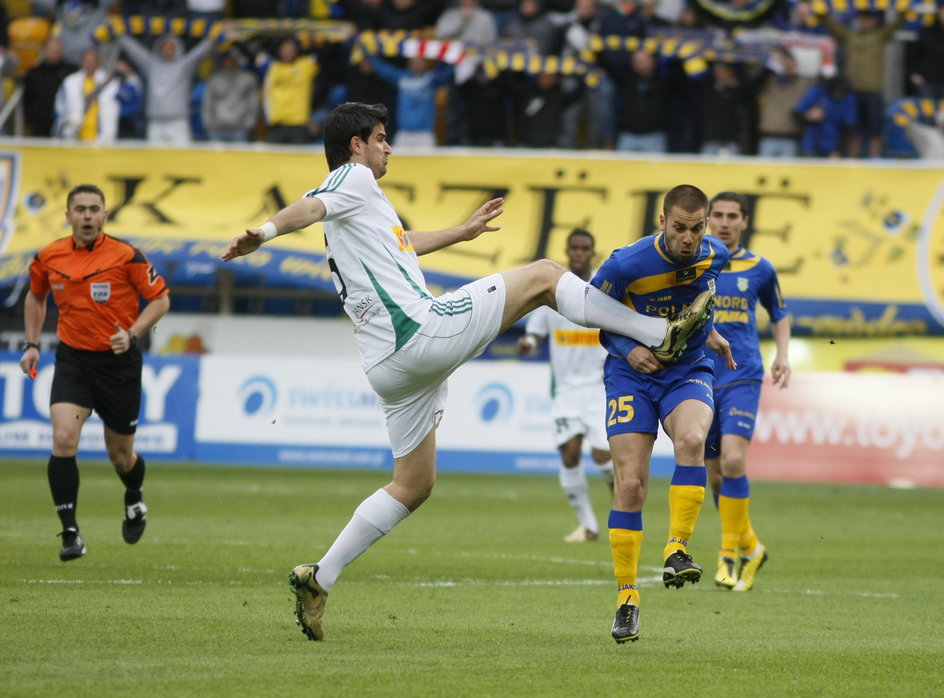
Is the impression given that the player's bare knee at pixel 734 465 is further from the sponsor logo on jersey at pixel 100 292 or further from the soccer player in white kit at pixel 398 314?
the sponsor logo on jersey at pixel 100 292

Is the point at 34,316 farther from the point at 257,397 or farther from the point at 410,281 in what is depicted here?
the point at 257,397

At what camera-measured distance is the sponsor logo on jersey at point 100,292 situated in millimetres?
10883

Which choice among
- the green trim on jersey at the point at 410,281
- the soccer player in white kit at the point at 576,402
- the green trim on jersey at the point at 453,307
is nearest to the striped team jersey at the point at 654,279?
the green trim on jersey at the point at 453,307

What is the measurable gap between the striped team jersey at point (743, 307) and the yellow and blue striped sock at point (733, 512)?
2.36 feet

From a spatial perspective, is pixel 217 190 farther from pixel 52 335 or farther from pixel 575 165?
pixel 575 165

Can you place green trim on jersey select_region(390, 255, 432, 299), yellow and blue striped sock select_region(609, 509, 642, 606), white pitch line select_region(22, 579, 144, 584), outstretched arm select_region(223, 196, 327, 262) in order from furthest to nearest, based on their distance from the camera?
1. white pitch line select_region(22, 579, 144, 584)
2. yellow and blue striped sock select_region(609, 509, 642, 606)
3. green trim on jersey select_region(390, 255, 432, 299)
4. outstretched arm select_region(223, 196, 327, 262)

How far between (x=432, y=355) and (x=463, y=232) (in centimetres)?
94

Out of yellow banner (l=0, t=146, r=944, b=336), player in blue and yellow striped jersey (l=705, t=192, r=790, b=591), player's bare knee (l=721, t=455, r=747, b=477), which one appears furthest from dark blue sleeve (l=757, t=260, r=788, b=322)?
yellow banner (l=0, t=146, r=944, b=336)

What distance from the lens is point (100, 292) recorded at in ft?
35.7

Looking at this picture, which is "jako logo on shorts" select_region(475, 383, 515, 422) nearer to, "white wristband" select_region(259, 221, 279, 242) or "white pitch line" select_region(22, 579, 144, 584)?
"white pitch line" select_region(22, 579, 144, 584)

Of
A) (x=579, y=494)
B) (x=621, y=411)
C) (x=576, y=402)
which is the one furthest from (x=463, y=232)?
(x=576, y=402)

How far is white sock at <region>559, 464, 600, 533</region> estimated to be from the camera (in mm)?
13789

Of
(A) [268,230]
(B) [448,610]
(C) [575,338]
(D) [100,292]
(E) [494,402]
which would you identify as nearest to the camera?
(A) [268,230]

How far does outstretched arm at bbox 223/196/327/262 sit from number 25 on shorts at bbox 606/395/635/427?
1.84m
